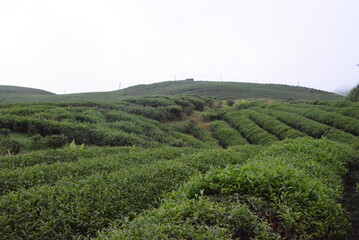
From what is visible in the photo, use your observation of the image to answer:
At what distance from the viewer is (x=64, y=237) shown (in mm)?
4586

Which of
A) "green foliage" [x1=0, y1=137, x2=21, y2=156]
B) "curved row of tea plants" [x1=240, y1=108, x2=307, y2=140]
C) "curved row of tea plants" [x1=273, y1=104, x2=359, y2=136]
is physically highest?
"green foliage" [x1=0, y1=137, x2=21, y2=156]

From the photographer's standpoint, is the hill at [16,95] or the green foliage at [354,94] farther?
the hill at [16,95]

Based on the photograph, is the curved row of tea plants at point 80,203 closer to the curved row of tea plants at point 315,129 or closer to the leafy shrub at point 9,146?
the leafy shrub at point 9,146

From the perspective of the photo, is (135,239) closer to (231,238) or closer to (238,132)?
(231,238)

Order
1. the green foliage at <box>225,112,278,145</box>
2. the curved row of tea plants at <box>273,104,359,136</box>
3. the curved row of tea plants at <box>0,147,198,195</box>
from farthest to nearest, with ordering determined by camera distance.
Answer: the green foliage at <box>225,112,278,145</box>
the curved row of tea plants at <box>273,104,359,136</box>
the curved row of tea plants at <box>0,147,198,195</box>

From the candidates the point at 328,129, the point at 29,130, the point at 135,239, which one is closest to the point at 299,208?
the point at 135,239

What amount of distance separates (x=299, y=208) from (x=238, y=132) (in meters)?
17.7

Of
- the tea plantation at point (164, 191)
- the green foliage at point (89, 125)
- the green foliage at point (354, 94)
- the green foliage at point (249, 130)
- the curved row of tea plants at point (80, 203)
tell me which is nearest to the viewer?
the tea plantation at point (164, 191)

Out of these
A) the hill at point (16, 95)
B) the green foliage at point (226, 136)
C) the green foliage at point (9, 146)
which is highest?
the hill at point (16, 95)

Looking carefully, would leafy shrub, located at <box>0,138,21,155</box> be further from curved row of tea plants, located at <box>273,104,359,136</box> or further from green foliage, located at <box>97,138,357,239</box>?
curved row of tea plants, located at <box>273,104,359,136</box>

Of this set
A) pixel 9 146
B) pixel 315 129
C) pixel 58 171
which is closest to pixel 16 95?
pixel 9 146

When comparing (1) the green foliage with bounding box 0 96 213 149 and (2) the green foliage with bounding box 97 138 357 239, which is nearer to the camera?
(2) the green foliage with bounding box 97 138 357 239

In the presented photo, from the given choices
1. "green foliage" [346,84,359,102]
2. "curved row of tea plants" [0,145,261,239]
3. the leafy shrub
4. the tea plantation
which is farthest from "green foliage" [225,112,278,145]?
the leafy shrub

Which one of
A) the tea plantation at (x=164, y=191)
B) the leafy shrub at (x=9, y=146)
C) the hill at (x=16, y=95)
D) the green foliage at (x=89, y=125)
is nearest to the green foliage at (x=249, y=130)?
the green foliage at (x=89, y=125)
